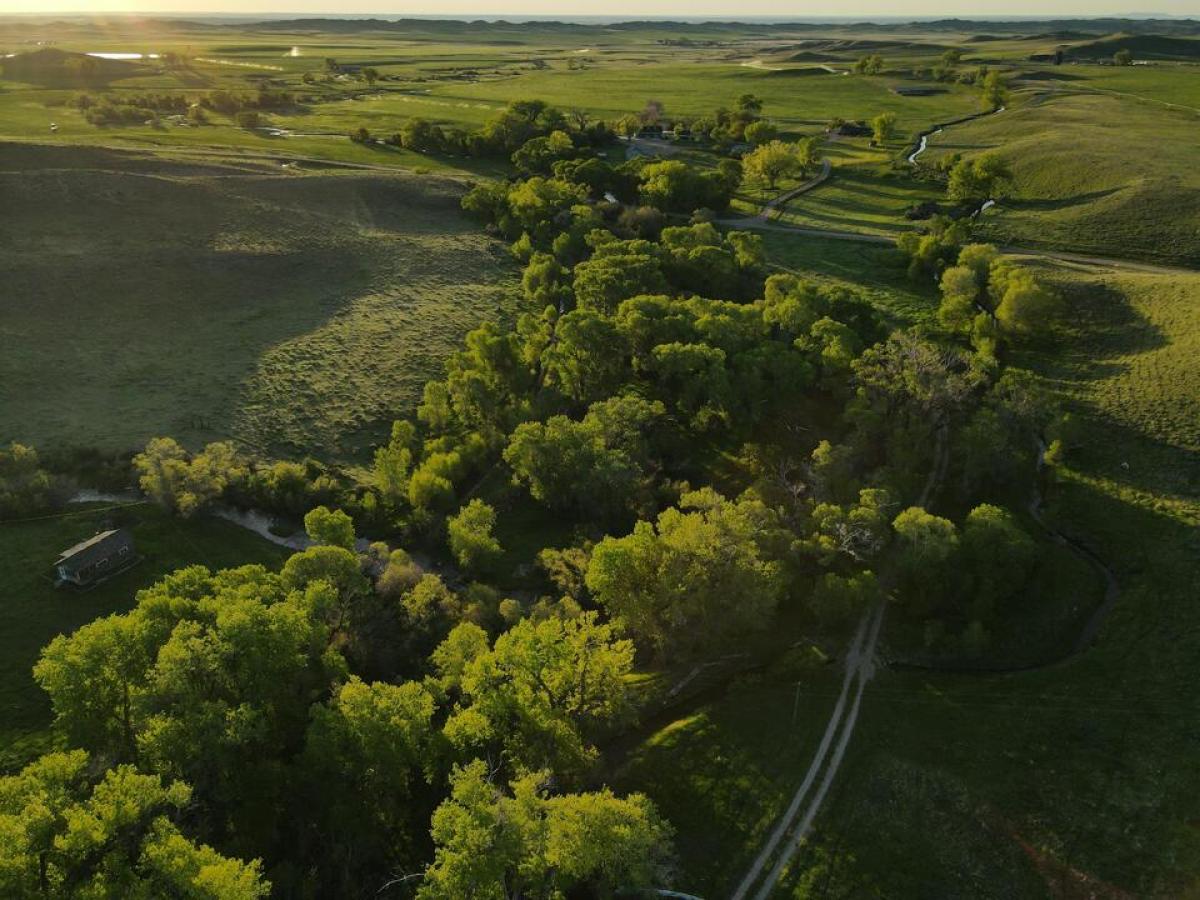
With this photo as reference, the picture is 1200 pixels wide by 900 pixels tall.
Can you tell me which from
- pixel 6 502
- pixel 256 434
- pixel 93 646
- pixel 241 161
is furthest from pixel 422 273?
pixel 93 646

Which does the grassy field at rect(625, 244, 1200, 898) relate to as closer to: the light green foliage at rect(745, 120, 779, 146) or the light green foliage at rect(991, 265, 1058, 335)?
the light green foliage at rect(991, 265, 1058, 335)

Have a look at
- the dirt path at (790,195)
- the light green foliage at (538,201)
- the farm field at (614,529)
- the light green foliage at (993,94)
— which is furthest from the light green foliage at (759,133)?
the light green foliage at (993,94)

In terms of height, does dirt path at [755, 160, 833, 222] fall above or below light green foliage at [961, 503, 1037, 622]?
above

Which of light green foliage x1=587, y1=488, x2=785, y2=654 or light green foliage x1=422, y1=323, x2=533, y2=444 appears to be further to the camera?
light green foliage x1=422, y1=323, x2=533, y2=444

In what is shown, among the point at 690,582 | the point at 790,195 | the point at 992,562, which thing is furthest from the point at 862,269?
the point at 690,582

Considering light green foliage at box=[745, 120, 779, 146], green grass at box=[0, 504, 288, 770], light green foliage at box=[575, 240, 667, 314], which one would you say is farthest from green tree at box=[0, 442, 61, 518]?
light green foliage at box=[745, 120, 779, 146]

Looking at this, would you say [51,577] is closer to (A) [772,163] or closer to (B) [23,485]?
(B) [23,485]

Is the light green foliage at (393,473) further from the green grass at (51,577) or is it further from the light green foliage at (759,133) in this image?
the light green foliage at (759,133)
